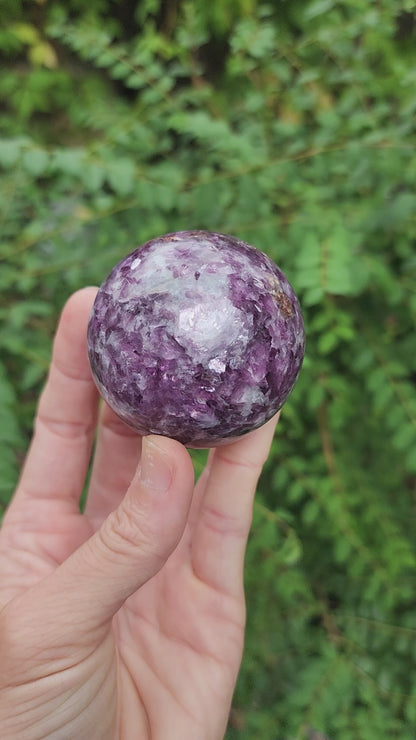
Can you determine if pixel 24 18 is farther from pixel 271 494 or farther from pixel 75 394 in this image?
pixel 271 494

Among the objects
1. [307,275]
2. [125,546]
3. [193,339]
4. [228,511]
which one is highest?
[307,275]

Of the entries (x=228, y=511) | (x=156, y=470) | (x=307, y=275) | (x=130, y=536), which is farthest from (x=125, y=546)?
(x=307, y=275)

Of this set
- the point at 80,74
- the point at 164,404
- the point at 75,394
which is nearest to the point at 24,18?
the point at 80,74

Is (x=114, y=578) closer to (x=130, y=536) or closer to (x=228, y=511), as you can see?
(x=130, y=536)

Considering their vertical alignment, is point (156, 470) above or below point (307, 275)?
below

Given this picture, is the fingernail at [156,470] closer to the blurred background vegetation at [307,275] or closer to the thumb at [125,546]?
the thumb at [125,546]

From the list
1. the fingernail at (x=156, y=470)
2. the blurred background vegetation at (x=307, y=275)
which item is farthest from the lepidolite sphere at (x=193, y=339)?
the blurred background vegetation at (x=307, y=275)

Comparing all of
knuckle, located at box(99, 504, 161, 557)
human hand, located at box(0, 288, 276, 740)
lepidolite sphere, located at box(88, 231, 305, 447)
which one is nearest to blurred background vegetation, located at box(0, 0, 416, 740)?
human hand, located at box(0, 288, 276, 740)
